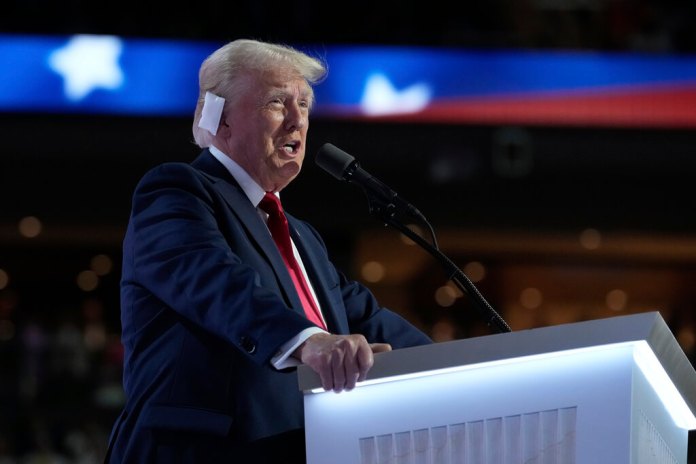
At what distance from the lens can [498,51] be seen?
8.57 m

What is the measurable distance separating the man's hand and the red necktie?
40 centimetres

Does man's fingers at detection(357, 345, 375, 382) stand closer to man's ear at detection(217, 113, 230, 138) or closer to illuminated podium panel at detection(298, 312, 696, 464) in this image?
illuminated podium panel at detection(298, 312, 696, 464)

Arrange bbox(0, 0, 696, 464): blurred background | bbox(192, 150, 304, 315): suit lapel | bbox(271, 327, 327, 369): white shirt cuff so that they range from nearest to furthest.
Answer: bbox(271, 327, 327, 369): white shirt cuff → bbox(192, 150, 304, 315): suit lapel → bbox(0, 0, 696, 464): blurred background

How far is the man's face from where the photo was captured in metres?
2.13

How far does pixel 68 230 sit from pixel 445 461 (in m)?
9.00

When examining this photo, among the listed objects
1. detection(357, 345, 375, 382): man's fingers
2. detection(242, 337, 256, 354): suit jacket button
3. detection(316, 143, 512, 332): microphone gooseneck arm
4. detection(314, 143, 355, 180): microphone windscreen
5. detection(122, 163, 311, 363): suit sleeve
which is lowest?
detection(357, 345, 375, 382): man's fingers

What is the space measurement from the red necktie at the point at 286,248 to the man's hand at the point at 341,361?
1.30 ft

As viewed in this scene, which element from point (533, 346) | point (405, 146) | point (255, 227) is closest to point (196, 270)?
point (255, 227)

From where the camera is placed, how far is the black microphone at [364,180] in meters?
2.05

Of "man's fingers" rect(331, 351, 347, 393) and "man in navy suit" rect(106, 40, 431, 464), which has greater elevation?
"man in navy suit" rect(106, 40, 431, 464)

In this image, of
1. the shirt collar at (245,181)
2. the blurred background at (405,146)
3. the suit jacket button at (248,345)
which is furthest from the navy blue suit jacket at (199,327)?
the blurred background at (405,146)

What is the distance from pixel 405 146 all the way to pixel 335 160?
6695mm

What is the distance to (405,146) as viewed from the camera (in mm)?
8727

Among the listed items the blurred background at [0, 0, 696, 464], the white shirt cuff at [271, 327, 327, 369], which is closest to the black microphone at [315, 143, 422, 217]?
the white shirt cuff at [271, 327, 327, 369]
